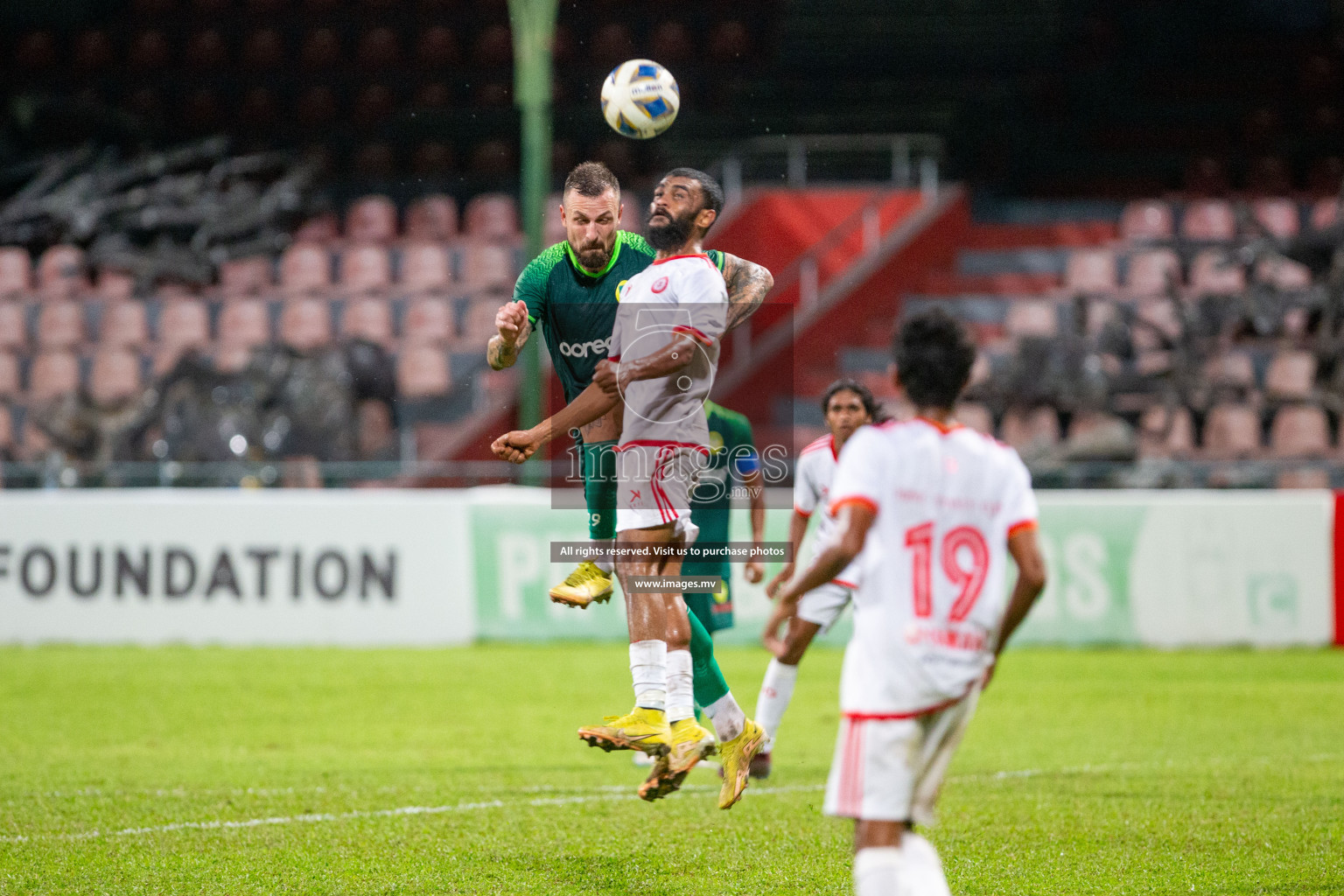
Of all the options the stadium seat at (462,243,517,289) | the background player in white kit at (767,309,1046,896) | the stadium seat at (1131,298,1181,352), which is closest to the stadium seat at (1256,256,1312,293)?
the stadium seat at (1131,298,1181,352)

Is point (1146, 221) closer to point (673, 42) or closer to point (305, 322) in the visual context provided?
point (673, 42)

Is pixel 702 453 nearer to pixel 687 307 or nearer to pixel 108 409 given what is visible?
pixel 687 307

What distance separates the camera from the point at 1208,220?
20.6m

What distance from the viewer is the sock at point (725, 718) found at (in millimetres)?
6719

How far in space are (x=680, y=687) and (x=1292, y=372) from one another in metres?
13.6

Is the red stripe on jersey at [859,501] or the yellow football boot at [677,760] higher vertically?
the red stripe on jersey at [859,501]

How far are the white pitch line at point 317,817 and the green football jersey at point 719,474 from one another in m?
2.03

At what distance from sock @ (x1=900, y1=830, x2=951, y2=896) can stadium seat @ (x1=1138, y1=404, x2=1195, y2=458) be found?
1282cm

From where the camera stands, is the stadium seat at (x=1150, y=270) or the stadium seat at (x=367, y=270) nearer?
the stadium seat at (x=1150, y=270)

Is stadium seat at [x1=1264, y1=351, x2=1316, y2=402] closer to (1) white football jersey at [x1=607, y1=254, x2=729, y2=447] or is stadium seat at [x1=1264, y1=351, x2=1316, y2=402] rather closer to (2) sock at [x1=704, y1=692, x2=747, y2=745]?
(2) sock at [x1=704, y1=692, x2=747, y2=745]

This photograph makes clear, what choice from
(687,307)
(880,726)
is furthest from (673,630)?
(880,726)

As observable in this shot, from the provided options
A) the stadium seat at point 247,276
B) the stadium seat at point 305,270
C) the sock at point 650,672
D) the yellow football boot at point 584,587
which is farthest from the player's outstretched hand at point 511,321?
the stadium seat at point 247,276

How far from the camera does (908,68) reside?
2338cm

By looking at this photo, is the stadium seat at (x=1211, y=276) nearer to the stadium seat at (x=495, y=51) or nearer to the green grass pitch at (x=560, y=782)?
the green grass pitch at (x=560, y=782)
